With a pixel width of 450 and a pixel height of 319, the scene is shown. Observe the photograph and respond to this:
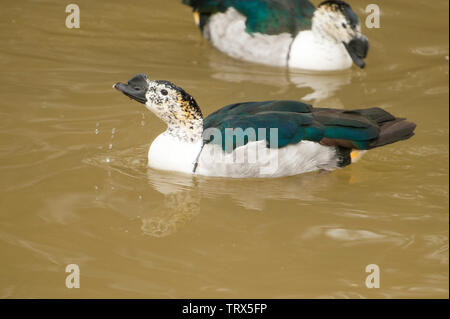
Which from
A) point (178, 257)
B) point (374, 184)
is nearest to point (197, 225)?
point (178, 257)

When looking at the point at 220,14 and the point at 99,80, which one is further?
the point at 220,14

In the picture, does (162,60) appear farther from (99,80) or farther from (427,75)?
(427,75)

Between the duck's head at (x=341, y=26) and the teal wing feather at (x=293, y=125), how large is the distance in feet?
7.98

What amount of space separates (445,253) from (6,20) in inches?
264

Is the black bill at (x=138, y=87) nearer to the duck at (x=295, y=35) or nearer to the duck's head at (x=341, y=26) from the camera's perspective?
the duck at (x=295, y=35)

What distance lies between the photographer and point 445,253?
5.67 m

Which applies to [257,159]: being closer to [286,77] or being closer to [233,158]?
[233,158]

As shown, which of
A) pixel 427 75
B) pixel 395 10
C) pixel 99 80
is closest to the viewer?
pixel 99 80

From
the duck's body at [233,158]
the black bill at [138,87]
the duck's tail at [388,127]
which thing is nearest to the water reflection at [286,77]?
the duck's tail at [388,127]

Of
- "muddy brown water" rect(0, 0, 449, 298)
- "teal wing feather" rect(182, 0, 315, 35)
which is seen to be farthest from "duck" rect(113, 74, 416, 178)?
"teal wing feather" rect(182, 0, 315, 35)

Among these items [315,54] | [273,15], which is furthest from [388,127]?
[273,15]

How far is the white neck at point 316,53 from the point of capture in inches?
363

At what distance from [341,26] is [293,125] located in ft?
10.4

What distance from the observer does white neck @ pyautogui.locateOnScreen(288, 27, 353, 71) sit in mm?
9227
